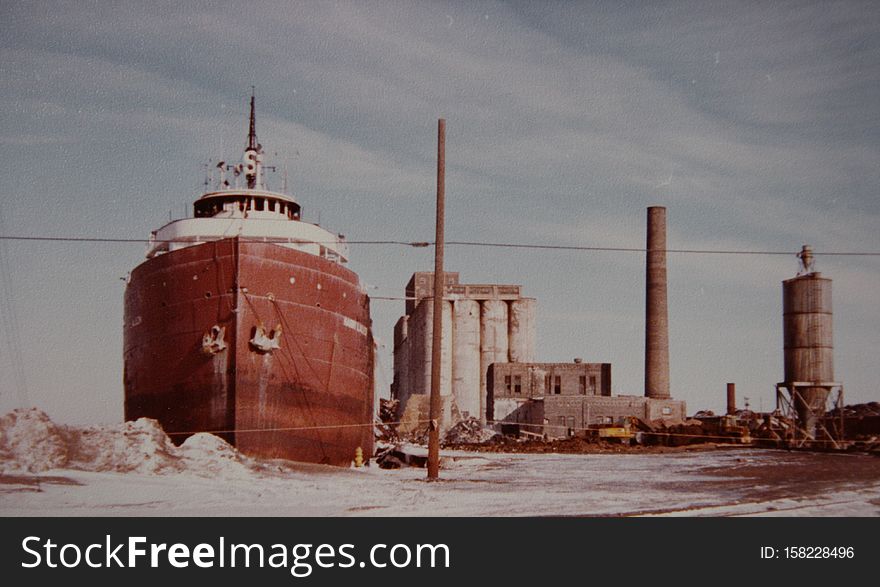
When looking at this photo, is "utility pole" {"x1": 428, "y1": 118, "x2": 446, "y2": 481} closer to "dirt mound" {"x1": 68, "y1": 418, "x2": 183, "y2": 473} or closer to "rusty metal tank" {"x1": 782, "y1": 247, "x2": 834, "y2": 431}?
"dirt mound" {"x1": 68, "y1": 418, "x2": 183, "y2": 473}

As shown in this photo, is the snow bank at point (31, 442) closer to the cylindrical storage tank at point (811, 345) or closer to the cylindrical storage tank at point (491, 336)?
the cylindrical storage tank at point (811, 345)

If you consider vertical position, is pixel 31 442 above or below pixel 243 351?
below

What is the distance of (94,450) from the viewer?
16.2m

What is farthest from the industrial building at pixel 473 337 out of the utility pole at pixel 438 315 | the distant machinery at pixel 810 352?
the utility pole at pixel 438 315

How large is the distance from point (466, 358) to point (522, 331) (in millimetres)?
5145

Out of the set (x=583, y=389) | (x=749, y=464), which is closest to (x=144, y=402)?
(x=749, y=464)

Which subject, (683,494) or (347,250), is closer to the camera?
(683,494)

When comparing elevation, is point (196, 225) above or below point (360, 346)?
above

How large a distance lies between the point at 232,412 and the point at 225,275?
3602 mm

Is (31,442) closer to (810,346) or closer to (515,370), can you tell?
(810,346)

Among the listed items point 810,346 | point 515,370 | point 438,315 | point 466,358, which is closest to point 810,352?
point 810,346

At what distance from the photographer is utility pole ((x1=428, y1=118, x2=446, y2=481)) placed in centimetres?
1738
